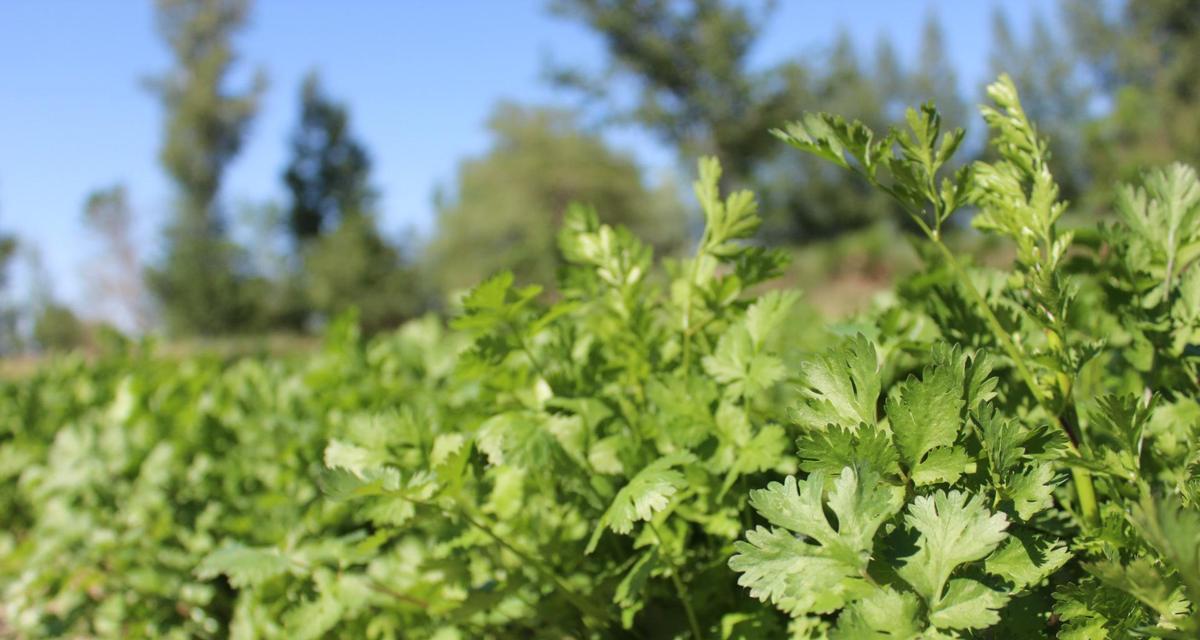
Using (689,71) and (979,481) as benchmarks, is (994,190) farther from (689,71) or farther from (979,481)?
(689,71)

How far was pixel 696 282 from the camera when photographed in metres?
1.21

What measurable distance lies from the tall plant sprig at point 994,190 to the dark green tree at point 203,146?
36921mm

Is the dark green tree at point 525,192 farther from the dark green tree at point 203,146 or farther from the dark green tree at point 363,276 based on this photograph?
the dark green tree at point 203,146

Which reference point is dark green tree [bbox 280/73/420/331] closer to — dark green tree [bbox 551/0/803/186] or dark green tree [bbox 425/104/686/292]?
dark green tree [bbox 425/104/686/292]

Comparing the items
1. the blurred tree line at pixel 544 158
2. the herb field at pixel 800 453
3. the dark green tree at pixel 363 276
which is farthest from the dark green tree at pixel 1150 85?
the herb field at pixel 800 453

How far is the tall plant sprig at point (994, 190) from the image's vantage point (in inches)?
33.9

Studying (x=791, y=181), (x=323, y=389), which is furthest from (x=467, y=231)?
(x=323, y=389)

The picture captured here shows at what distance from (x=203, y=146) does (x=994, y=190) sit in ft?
135

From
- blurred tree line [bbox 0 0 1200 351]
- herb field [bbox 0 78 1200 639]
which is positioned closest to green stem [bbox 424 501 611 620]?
herb field [bbox 0 78 1200 639]

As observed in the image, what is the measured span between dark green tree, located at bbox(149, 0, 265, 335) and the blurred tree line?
8 centimetres

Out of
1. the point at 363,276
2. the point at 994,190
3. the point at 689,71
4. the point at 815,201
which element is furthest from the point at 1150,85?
the point at 994,190

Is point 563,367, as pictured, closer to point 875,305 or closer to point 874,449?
point 874,449

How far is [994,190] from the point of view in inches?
37.5

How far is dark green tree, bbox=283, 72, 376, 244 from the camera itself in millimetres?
38156
